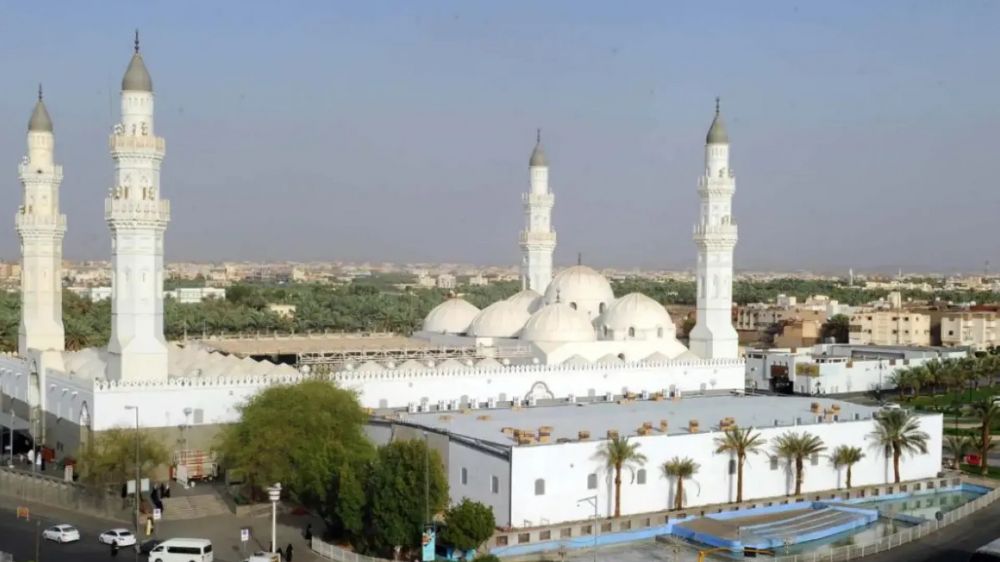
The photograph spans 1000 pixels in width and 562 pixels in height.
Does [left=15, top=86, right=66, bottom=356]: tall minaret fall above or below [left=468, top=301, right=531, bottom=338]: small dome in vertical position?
above

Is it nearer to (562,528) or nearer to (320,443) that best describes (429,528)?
(562,528)

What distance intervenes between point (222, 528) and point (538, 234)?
26.8 metres

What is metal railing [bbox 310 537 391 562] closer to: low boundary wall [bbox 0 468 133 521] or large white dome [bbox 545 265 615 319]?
low boundary wall [bbox 0 468 133 521]

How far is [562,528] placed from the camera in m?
26.9

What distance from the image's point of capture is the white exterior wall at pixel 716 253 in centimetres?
4534

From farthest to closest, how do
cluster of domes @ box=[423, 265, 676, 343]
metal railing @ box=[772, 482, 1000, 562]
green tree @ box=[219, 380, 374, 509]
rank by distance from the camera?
cluster of domes @ box=[423, 265, 676, 343] < green tree @ box=[219, 380, 374, 509] < metal railing @ box=[772, 482, 1000, 562]

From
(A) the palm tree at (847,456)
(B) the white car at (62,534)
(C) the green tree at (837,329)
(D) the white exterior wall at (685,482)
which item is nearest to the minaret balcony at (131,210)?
(B) the white car at (62,534)

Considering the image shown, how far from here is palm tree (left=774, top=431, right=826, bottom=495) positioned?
30906 millimetres

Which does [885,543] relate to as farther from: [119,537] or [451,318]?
[451,318]

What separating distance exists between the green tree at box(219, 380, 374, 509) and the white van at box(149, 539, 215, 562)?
138 inches

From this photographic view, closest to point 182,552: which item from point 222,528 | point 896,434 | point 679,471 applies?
point 222,528

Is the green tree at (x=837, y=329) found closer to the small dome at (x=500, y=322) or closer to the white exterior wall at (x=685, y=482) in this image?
the small dome at (x=500, y=322)

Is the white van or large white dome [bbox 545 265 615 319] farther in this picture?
large white dome [bbox 545 265 615 319]

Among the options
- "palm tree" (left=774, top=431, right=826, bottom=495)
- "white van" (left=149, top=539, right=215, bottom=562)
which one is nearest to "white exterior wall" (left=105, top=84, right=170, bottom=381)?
"white van" (left=149, top=539, right=215, bottom=562)
